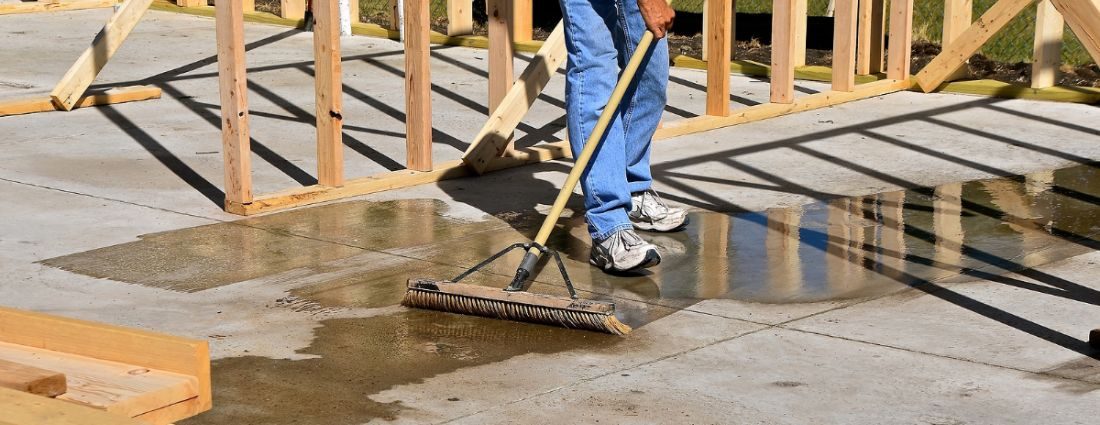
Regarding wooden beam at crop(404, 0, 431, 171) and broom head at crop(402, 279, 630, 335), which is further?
wooden beam at crop(404, 0, 431, 171)

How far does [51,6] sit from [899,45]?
7933 mm

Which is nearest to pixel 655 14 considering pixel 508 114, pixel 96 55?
pixel 508 114

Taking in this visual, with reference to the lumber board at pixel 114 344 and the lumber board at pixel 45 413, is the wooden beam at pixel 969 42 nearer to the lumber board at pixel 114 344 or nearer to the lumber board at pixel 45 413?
the lumber board at pixel 114 344

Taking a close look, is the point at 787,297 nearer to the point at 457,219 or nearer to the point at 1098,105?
the point at 457,219

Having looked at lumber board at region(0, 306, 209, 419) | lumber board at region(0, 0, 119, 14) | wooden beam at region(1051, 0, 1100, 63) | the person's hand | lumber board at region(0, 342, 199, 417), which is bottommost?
lumber board at region(0, 342, 199, 417)

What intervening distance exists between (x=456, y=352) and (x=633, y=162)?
5.66 ft

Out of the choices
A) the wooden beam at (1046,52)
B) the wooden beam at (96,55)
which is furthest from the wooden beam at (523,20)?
the wooden beam at (1046,52)

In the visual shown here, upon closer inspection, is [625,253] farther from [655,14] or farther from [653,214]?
[655,14]

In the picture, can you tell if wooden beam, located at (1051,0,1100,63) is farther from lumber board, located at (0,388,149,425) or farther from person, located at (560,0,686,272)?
lumber board, located at (0,388,149,425)

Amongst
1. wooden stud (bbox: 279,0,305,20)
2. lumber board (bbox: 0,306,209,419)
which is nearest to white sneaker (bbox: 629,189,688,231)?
lumber board (bbox: 0,306,209,419)

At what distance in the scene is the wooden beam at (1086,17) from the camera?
628cm

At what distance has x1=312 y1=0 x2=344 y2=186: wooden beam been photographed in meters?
6.11

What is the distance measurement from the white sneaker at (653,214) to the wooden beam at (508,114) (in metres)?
1.22

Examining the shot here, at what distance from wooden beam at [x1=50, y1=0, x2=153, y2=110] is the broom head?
439 centimetres
